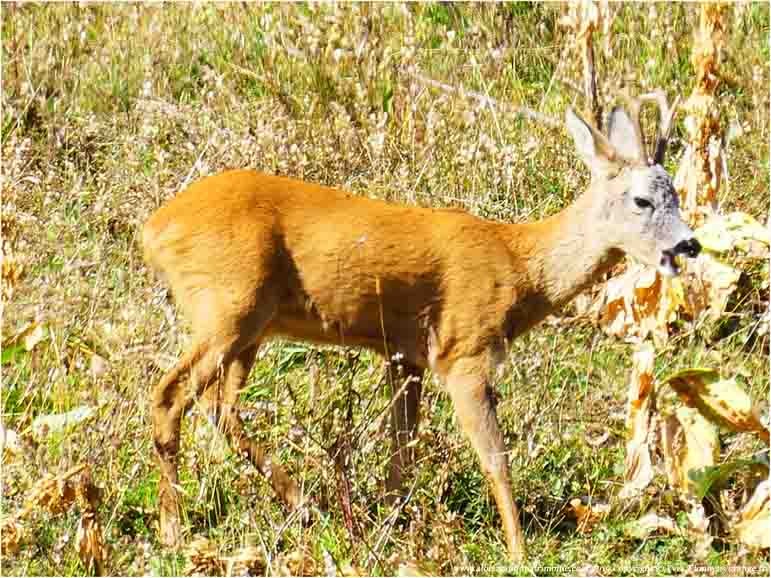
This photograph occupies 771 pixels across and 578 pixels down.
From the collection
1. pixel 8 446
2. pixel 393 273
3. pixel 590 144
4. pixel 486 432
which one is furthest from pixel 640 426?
pixel 8 446

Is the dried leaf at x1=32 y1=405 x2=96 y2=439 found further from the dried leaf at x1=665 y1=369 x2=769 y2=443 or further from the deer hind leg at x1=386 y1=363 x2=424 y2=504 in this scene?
the dried leaf at x1=665 y1=369 x2=769 y2=443

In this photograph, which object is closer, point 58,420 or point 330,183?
point 58,420

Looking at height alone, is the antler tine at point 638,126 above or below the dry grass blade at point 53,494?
above

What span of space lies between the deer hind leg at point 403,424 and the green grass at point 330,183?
80 mm

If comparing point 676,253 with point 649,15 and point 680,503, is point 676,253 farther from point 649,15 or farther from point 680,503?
point 649,15

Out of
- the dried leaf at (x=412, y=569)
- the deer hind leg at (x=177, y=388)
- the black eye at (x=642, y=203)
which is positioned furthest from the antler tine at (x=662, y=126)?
the dried leaf at (x=412, y=569)

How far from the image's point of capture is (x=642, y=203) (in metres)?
6.79

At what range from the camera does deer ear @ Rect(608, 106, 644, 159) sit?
6887 millimetres

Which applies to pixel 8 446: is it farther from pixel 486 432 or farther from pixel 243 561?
pixel 486 432

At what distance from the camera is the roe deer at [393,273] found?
616cm

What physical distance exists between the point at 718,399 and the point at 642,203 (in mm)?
1047

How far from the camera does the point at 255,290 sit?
620cm

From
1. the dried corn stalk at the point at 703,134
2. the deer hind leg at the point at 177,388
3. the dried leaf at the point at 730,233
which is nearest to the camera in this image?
the deer hind leg at the point at 177,388

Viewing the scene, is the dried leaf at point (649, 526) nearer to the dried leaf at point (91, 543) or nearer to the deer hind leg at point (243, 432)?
Result: the deer hind leg at point (243, 432)
